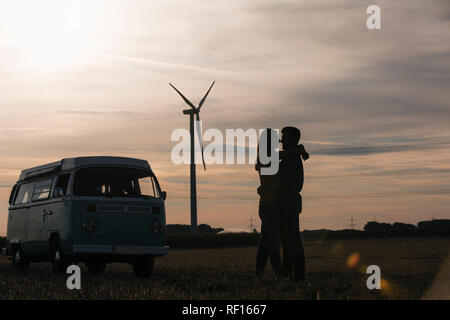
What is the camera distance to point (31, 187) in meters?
18.3

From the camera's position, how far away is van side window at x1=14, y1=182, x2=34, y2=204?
1831 centimetres

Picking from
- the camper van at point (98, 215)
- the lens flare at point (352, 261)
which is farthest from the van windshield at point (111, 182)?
the lens flare at point (352, 261)

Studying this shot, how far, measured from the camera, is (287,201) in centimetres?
1244

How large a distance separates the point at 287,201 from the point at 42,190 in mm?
7177

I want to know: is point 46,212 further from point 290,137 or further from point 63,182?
point 290,137

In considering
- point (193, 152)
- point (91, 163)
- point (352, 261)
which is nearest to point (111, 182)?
point (91, 163)

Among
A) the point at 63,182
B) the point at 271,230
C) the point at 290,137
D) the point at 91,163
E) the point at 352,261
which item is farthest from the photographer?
the point at 352,261

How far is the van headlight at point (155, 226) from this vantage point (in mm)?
15609

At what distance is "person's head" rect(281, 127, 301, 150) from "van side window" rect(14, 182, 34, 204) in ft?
26.8

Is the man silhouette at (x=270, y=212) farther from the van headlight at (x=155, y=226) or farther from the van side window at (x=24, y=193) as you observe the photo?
the van side window at (x=24, y=193)
